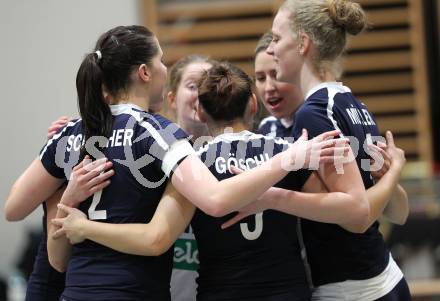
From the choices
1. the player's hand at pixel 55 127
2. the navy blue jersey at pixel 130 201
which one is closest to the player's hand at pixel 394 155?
the navy blue jersey at pixel 130 201

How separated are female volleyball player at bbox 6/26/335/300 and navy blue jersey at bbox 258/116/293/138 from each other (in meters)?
0.69

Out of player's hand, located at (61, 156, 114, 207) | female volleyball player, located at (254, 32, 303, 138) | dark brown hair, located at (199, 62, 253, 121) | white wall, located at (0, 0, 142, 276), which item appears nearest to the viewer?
player's hand, located at (61, 156, 114, 207)

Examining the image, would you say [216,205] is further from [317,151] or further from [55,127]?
[55,127]

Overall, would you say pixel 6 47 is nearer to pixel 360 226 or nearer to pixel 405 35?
pixel 405 35

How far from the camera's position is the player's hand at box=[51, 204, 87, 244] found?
2098mm

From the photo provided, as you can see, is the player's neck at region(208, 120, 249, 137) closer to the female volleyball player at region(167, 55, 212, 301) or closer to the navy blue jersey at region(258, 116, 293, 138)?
the female volleyball player at region(167, 55, 212, 301)

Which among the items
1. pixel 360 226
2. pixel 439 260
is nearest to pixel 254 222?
pixel 360 226

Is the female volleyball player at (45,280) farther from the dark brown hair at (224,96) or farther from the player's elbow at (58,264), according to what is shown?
the dark brown hair at (224,96)

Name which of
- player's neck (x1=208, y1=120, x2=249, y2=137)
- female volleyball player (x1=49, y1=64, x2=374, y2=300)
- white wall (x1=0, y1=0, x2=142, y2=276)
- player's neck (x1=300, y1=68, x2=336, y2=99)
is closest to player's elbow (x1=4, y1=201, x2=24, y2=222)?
female volleyball player (x1=49, y1=64, x2=374, y2=300)

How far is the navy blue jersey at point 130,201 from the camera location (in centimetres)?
205

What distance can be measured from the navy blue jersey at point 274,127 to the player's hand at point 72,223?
0.95 metres

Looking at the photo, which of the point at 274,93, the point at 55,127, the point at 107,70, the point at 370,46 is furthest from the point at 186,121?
the point at 370,46

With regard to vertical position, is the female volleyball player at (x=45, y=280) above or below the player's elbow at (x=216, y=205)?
below

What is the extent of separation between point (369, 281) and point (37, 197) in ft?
3.66
